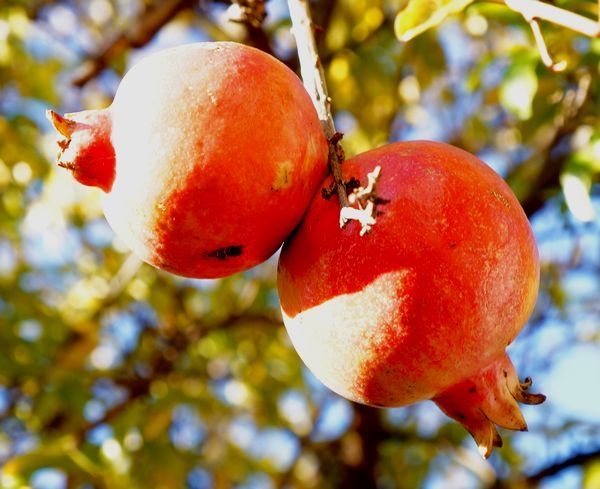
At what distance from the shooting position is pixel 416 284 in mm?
862

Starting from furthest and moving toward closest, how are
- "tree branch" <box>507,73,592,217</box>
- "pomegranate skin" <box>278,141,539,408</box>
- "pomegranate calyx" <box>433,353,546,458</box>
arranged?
1. "tree branch" <box>507,73,592,217</box>
2. "pomegranate calyx" <box>433,353,546,458</box>
3. "pomegranate skin" <box>278,141,539,408</box>

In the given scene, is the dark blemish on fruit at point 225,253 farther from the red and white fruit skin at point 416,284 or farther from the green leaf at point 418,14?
the green leaf at point 418,14

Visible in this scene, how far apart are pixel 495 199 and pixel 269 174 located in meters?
0.28

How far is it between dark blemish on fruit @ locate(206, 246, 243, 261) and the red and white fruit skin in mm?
70

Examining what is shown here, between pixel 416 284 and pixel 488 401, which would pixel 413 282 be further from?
pixel 488 401

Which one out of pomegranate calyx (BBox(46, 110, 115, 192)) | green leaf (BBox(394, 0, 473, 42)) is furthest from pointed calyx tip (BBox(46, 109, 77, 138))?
green leaf (BBox(394, 0, 473, 42))

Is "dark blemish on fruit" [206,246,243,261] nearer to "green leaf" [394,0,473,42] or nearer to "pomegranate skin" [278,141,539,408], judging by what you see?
"pomegranate skin" [278,141,539,408]

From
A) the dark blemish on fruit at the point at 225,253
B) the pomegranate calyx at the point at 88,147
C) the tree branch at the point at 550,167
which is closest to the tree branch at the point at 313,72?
the dark blemish on fruit at the point at 225,253

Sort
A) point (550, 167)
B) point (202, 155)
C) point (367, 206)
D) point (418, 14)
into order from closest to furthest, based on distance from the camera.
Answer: point (367, 206) → point (202, 155) → point (418, 14) → point (550, 167)

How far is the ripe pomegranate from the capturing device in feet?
2.85

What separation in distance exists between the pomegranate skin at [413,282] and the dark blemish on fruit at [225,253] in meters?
0.07

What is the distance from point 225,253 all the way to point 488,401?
379 mm

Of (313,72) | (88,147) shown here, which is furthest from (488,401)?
(88,147)

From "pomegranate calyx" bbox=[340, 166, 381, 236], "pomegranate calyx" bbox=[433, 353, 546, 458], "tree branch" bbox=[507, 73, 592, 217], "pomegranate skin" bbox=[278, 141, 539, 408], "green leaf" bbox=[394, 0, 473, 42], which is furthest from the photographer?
"tree branch" bbox=[507, 73, 592, 217]
